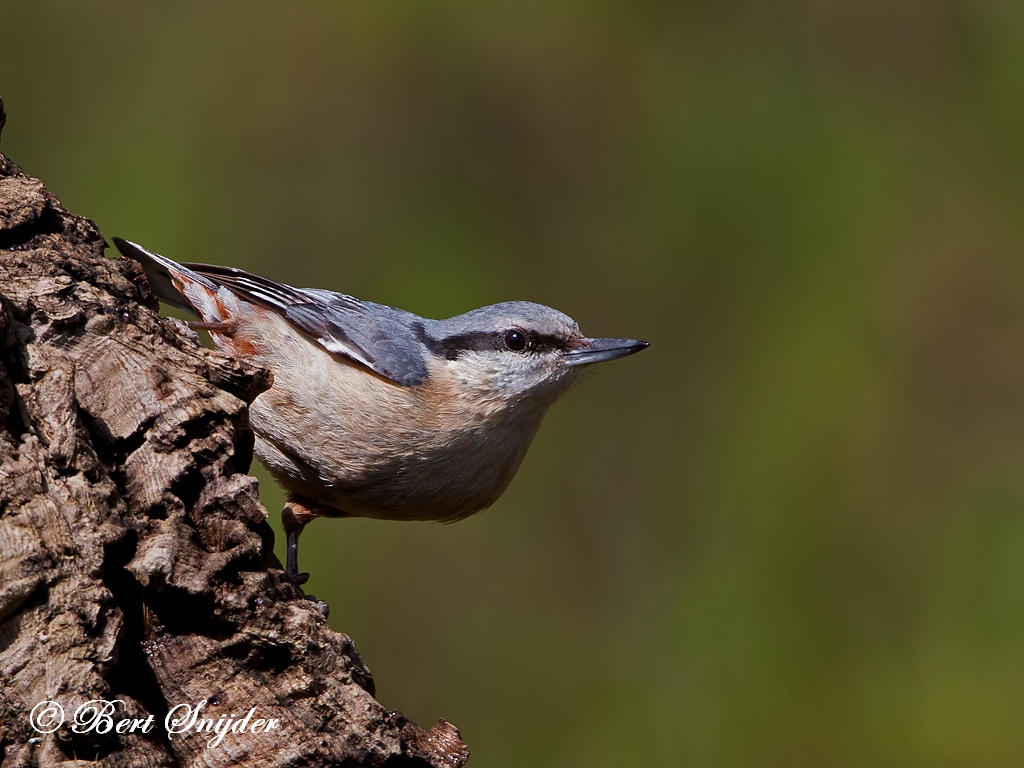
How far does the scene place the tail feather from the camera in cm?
315

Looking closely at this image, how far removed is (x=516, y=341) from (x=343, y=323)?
0.54 metres

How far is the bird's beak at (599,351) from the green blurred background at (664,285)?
147 centimetres

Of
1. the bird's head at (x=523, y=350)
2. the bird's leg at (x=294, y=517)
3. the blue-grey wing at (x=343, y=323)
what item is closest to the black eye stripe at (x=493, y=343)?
the bird's head at (x=523, y=350)

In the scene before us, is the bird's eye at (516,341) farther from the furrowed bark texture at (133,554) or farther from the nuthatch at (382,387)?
the furrowed bark texture at (133,554)

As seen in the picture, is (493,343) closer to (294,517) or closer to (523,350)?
(523,350)

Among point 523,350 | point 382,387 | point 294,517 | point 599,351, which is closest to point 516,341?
point 523,350

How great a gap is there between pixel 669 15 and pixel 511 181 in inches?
52.9

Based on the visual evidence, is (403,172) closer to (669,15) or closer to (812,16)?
(669,15)

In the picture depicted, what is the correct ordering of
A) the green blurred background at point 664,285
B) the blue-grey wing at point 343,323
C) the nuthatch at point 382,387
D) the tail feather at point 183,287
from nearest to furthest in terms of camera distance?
the nuthatch at point 382,387 < the blue-grey wing at point 343,323 < the tail feather at point 183,287 < the green blurred background at point 664,285

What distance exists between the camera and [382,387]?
9.71 ft

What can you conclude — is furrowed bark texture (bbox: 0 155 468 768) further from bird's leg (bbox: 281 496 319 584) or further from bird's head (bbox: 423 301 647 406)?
bird's head (bbox: 423 301 647 406)

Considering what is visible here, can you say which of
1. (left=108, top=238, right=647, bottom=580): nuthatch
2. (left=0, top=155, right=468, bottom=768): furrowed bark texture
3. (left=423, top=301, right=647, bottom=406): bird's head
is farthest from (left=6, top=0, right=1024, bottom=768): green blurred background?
(left=0, top=155, right=468, bottom=768): furrowed bark texture

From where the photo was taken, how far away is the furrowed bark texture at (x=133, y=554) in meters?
1.63

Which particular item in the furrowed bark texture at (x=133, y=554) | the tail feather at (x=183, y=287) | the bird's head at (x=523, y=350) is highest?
the tail feather at (x=183, y=287)
